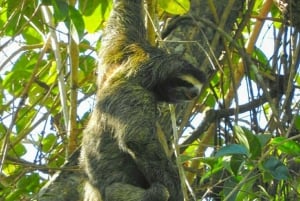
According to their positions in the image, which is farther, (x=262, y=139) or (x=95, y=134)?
(x=95, y=134)

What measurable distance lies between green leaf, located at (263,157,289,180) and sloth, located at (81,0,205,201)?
74 cm

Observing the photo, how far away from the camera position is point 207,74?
14.2ft

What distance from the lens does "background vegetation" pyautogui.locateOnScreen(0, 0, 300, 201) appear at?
3637 mm

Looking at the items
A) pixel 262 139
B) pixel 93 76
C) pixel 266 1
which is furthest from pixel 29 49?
pixel 262 139

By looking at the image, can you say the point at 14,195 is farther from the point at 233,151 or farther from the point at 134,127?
the point at 233,151

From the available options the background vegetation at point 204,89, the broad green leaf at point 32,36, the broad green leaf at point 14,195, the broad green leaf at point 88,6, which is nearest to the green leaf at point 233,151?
the background vegetation at point 204,89

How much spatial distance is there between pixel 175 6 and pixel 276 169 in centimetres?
149

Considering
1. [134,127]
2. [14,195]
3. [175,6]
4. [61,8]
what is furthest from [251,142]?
[175,6]

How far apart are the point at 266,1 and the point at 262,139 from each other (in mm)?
1936

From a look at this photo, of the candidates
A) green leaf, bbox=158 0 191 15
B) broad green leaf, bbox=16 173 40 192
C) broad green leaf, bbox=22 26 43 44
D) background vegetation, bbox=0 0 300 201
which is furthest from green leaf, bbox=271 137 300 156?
broad green leaf, bbox=22 26 43 44

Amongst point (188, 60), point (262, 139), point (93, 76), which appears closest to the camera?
point (262, 139)

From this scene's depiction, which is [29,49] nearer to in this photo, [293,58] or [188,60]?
[188,60]

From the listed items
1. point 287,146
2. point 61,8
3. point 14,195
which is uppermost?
point 61,8

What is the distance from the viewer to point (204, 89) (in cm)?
445
